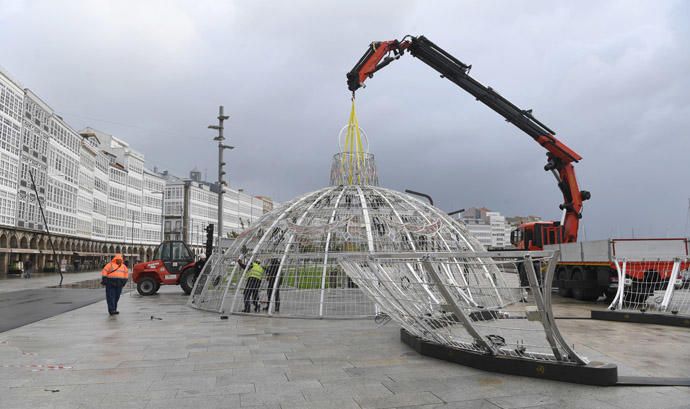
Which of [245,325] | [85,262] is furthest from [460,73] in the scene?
[85,262]

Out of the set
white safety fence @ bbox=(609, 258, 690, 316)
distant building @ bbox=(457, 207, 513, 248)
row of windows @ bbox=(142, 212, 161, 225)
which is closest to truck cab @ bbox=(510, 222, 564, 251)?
white safety fence @ bbox=(609, 258, 690, 316)

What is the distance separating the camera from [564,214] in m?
21.5

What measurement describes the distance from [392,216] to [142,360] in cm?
830

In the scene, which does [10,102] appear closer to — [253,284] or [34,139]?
[34,139]

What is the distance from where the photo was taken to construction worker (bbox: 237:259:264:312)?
524 inches

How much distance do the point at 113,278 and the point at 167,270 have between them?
Answer: 951cm

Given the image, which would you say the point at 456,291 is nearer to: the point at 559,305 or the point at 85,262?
the point at 559,305

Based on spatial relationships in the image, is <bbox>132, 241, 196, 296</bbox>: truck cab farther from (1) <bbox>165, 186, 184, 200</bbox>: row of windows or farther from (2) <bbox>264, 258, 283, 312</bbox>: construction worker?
(1) <bbox>165, 186, 184, 200</bbox>: row of windows

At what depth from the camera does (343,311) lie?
13219 millimetres

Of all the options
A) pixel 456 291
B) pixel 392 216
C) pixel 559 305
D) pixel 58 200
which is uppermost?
pixel 58 200

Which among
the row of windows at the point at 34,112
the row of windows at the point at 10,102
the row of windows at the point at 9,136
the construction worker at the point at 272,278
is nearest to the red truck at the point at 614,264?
the construction worker at the point at 272,278

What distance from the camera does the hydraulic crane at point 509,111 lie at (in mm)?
17859

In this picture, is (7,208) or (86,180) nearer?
(7,208)

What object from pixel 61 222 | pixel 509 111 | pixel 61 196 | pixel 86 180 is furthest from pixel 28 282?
pixel 509 111
